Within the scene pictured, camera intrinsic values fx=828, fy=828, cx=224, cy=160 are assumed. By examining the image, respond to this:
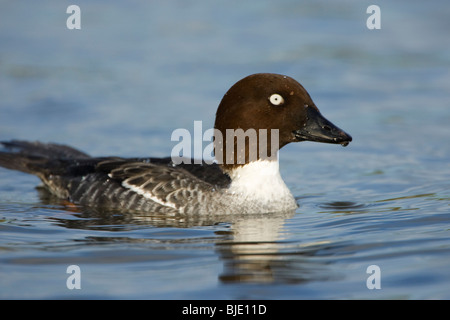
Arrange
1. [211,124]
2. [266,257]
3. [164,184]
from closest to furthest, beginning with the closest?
[266,257] < [164,184] < [211,124]

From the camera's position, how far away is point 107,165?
1040 cm

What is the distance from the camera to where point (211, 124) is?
1384 cm

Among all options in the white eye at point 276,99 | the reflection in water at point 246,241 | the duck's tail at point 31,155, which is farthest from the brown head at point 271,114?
the duck's tail at point 31,155

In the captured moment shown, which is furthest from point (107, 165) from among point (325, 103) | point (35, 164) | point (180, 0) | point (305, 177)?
point (180, 0)

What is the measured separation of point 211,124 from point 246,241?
5.43 metres

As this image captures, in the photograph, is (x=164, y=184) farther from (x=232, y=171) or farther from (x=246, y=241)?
(x=246, y=241)

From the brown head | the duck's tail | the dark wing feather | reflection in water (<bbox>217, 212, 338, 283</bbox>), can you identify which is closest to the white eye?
the brown head

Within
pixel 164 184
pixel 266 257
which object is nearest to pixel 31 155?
pixel 164 184

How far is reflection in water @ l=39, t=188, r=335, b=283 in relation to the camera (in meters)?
7.57

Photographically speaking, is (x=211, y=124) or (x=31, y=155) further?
(x=211, y=124)

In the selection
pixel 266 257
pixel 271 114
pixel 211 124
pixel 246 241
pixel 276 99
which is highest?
pixel 211 124

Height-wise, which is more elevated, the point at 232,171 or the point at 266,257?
the point at 232,171

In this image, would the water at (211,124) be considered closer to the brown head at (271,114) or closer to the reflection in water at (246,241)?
the reflection in water at (246,241)

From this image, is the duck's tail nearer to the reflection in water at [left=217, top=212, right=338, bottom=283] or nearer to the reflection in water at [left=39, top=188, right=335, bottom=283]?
the reflection in water at [left=39, top=188, right=335, bottom=283]
